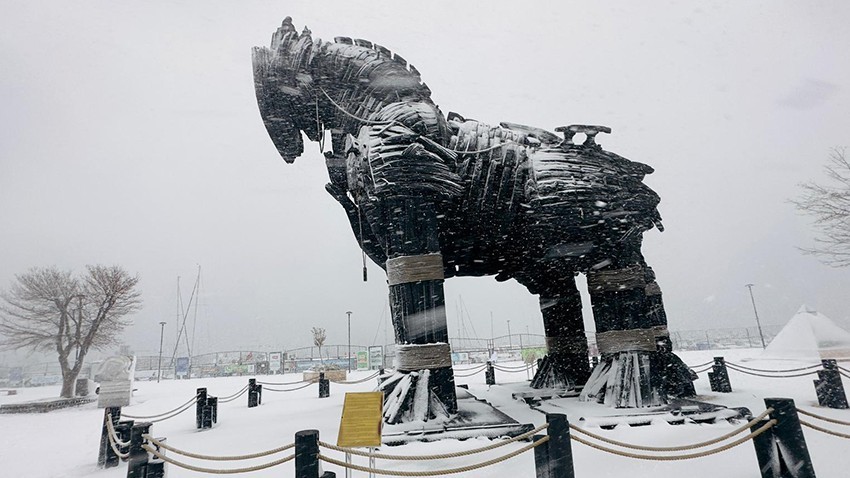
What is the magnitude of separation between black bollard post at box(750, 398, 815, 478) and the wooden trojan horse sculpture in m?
2.20

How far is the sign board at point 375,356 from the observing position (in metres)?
27.5

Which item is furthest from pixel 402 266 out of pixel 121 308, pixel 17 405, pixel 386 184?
pixel 121 308

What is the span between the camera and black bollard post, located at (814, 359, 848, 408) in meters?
6.18

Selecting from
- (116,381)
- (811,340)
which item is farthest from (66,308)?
(811,340)

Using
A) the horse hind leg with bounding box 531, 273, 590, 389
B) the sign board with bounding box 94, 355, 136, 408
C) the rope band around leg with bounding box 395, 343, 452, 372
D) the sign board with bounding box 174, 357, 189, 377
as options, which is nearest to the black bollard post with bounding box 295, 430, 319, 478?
the rope band around leg with bounding box 395, 343, 452, 372

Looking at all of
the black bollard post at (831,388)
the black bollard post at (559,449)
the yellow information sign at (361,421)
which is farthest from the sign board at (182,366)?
the black bollard post at (831,388)

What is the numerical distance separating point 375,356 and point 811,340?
71.7 ft

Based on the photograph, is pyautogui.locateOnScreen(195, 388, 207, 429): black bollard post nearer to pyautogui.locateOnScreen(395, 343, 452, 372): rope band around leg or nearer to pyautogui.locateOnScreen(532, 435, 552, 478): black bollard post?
pyautogui.locateOnScreen(395, 343, 452, 372): rope band around leg

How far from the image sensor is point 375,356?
28.1 metres

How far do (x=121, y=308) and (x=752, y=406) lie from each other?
21.8m

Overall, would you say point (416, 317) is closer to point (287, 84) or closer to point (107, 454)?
point (287, 84)

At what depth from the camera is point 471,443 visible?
4.18m

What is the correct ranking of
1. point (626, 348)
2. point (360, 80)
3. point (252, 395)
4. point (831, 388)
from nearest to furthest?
point (360, 80), point (626, 348), point (831, 388), point (252, 395)

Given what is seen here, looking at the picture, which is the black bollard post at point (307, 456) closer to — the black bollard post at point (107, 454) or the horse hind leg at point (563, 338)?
the black bollard post at point (107, 454)
